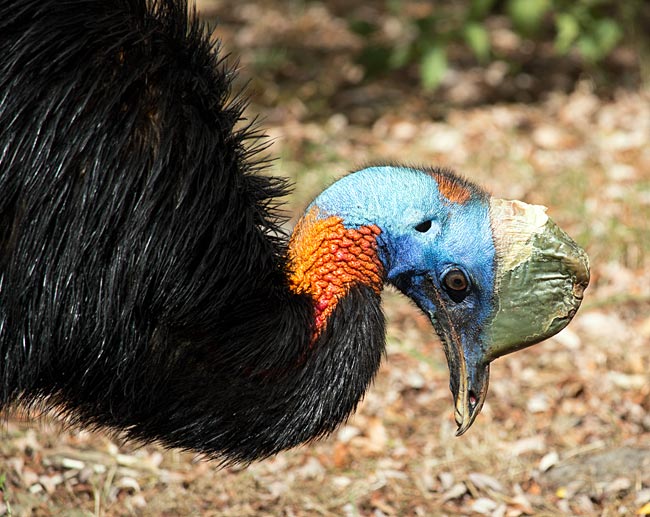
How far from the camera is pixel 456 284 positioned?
3.18m

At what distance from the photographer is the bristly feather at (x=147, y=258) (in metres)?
2.84

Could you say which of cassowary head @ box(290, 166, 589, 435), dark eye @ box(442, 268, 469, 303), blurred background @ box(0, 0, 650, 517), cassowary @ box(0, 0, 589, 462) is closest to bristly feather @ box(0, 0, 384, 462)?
cassowary @ box(0, 0, 589, 462)

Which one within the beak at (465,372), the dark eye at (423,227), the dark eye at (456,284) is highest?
the dark eye at (423,227)

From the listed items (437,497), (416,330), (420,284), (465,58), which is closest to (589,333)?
(416,330)

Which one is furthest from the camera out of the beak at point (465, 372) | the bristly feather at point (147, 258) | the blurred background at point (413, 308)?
the blurred background at point (413, 308)

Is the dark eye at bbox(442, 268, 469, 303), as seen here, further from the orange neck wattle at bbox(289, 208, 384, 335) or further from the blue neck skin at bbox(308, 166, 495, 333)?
the orange neck wattle at bbox(289, 208, 384, 335)

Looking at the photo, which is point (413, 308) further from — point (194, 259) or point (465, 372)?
point (194, 259)

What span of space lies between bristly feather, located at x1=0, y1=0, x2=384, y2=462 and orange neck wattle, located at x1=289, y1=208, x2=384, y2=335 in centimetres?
5

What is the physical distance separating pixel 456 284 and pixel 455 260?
74 millimetres

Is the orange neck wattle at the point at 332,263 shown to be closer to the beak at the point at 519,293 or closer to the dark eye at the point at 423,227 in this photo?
the dark eye at the point at 423,227

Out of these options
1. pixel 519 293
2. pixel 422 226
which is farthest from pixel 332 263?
pixel 519 293

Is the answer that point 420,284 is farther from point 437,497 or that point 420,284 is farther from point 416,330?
point 416,330

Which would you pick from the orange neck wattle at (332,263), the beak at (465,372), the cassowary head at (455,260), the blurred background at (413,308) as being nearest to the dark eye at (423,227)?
the cassowary head at (455,260)

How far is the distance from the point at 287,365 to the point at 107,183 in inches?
28.9
